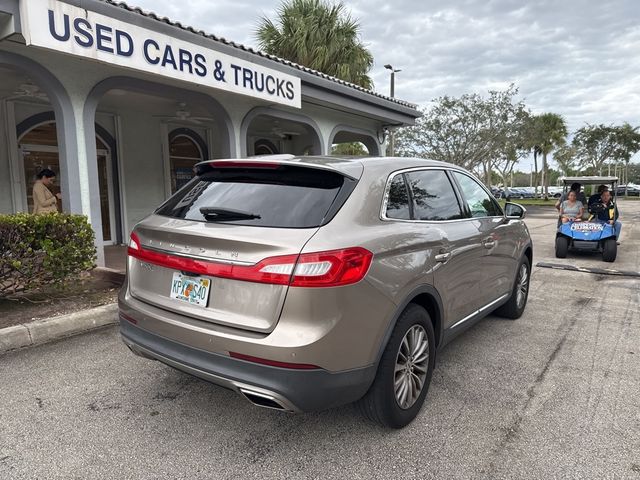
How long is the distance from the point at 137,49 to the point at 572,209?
866cm

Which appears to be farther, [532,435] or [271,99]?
[271,99]

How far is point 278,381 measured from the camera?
2.22 meters

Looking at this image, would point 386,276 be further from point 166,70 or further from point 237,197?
point 166,70

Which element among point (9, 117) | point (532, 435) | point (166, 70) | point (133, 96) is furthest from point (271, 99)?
point (532, 435)

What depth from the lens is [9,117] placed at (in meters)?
8.19

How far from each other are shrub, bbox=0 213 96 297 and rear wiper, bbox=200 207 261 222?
2.76 metres

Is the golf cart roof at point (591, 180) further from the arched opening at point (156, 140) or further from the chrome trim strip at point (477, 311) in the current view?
the arched opening at point (156, 140)

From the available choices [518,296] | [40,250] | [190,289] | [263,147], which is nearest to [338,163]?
[190,289]

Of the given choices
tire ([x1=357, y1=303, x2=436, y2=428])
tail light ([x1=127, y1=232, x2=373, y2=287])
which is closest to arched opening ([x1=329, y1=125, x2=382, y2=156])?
tire ([x1=357, y1=303, x2=436, y2=428])

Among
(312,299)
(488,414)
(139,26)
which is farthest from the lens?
(139,26)

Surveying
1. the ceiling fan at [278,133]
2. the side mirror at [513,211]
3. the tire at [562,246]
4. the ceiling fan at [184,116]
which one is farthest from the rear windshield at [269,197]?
the ceiling fan at [278,133]

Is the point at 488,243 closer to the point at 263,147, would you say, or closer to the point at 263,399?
the point at 263,399

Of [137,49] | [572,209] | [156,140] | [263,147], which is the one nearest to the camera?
[137,49]

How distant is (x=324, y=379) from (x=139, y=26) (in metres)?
5.54
